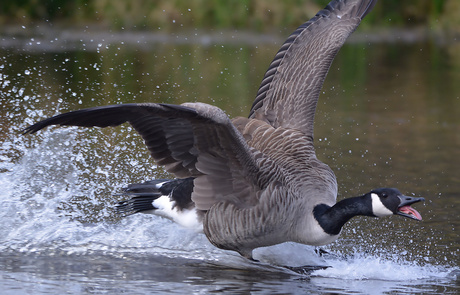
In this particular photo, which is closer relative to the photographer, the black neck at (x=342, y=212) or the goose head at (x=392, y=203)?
the goose head at (x=392, y=203)

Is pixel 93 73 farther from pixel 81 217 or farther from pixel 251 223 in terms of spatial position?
pixel 251 223

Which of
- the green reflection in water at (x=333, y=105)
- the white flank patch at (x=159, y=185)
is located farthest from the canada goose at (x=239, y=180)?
the green reflection in water at (x=333, y=105)

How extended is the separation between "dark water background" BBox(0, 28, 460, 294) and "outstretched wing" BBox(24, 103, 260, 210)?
55 centimetres

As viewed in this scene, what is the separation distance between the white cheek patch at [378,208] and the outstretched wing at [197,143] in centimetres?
86

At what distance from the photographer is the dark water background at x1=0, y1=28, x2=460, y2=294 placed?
5184 mm

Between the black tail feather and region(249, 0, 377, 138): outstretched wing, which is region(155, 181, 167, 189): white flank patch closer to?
the black tail feather

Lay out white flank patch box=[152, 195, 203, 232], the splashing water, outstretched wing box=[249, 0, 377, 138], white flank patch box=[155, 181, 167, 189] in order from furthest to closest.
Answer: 1. outstretched wing box=[249, 0, 377, 138]
2. white flank patch box=[155, 181, 167, 189]
3. white flank patch box=[152, 195, 203, 232]
4. the splashing water

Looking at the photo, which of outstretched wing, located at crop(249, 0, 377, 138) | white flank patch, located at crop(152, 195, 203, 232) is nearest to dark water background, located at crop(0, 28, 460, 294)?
white flank patch, located at crop(152, 195, 203, 232)

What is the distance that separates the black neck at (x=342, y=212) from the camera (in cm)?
527

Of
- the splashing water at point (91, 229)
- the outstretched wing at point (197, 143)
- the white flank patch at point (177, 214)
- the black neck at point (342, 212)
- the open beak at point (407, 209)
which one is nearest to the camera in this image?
the outstretched wing at point (197, 143)

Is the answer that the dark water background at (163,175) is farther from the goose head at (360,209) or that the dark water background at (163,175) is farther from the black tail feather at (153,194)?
the goose head at (360,209)

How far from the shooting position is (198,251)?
Answer: 5887 millimetres

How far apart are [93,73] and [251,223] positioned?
807cm

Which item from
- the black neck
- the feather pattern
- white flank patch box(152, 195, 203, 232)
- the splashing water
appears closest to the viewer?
the feather pattern
